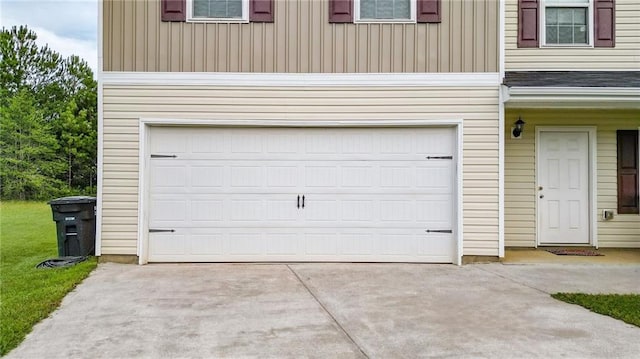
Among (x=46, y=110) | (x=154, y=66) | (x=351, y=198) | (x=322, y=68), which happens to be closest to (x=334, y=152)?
(x=351, y=198)

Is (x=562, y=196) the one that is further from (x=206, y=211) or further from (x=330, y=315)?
(x=206, y=211)

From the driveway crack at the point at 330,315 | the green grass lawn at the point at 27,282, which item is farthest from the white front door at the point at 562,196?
the green grass lawn at the point at 27,282

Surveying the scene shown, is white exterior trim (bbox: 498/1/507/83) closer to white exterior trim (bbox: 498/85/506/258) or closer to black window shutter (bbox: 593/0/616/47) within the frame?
white exterior trim (bbox: 498/85/506/258)

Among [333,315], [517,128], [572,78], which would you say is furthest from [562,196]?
[333,315]

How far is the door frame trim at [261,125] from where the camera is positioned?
6.94 meters

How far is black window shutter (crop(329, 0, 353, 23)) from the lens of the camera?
7.05 meters

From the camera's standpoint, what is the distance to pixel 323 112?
23.3 feet

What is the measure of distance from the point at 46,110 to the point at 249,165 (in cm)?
2234

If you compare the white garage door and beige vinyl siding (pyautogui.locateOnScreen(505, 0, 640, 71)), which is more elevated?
beige vinyl siding (pyautogui.locateOnScreen(505, 0, 640, 71))

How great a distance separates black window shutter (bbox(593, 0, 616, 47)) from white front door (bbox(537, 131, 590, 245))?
61.9 inches

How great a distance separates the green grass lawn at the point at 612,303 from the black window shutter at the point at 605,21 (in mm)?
4630

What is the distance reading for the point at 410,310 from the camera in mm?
4652

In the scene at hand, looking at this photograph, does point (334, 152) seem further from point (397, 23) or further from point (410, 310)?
point (410, 310)

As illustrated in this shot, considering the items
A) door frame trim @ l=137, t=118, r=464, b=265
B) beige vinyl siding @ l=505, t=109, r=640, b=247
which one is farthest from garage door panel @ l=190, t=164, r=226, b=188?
beige vinyl siding @ l=505, t=109, r=640, b=247
